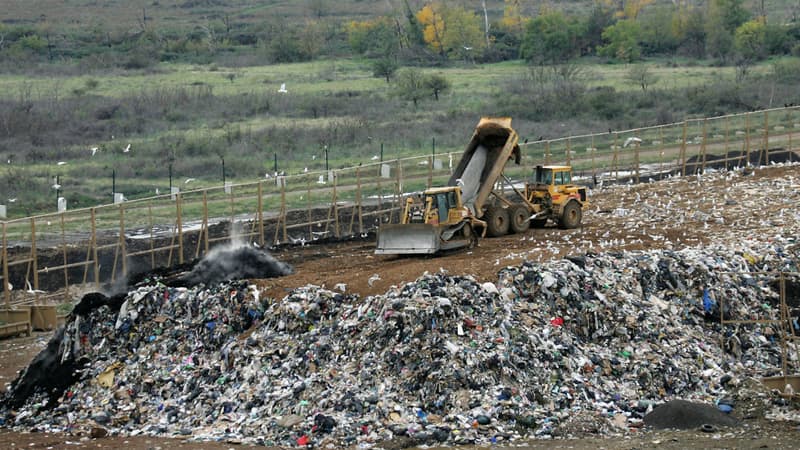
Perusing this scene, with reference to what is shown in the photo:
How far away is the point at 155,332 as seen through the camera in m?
19.6

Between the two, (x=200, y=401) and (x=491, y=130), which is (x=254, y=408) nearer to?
(x=200, y=401)

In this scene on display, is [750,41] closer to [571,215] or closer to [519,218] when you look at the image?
[571,215]

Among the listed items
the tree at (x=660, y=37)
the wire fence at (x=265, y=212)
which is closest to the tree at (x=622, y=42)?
the tree at (x=660, y=37)

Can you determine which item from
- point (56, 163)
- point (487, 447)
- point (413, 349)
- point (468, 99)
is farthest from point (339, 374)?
point (468, 99)

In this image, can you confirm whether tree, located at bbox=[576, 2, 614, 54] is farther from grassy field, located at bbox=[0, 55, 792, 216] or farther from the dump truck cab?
the dump truck cab

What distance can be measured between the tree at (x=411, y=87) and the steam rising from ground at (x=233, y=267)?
107ft

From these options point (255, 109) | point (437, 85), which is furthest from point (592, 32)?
point (255, 109)

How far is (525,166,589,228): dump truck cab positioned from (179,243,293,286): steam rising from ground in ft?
25.0

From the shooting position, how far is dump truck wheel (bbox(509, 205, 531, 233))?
27.0 m

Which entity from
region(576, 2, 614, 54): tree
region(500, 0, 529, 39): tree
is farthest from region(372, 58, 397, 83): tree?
region(500, 0, 529, 39): tree

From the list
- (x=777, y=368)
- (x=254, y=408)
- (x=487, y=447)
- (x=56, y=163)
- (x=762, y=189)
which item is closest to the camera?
(x=487, y=447)

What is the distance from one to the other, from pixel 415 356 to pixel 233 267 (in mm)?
5148

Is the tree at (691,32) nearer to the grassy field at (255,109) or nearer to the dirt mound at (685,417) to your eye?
the grassy field at (255,109)

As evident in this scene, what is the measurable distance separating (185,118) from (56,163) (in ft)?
30.2
